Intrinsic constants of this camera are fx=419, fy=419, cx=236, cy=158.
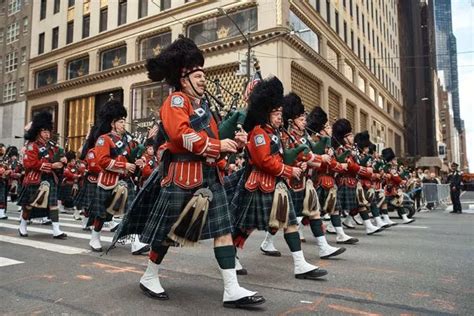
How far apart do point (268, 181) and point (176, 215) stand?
1.32m

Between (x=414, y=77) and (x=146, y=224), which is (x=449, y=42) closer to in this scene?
(x=414, y=77)

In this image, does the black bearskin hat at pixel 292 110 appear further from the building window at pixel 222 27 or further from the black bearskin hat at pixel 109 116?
the building window at pixel 222 27

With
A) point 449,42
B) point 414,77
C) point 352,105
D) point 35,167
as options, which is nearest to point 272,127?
point 35,167

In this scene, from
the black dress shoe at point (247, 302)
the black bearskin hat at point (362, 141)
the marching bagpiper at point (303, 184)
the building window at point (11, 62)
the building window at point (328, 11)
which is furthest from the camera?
the building window at point (11, 62)

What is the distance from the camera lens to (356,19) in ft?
121

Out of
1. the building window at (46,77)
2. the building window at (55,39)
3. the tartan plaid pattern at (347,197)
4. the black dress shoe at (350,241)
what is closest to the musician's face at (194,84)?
the black dress shoe at (350,241)

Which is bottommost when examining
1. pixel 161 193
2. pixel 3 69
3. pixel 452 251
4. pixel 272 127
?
pixel 452 251

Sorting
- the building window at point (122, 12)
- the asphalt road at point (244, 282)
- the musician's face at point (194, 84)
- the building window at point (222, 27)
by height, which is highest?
the building window at point (122, 12)

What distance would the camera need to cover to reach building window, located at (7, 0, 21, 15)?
4022cm

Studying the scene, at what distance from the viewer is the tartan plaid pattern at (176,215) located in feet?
11.3

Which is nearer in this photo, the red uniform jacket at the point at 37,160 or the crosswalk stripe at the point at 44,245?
the crosswalk stripe at the point at 44,245

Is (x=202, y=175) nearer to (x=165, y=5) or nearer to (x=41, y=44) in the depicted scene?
(x=165, y=5)

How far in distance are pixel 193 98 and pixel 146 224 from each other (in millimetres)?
1179

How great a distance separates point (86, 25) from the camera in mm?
32031
